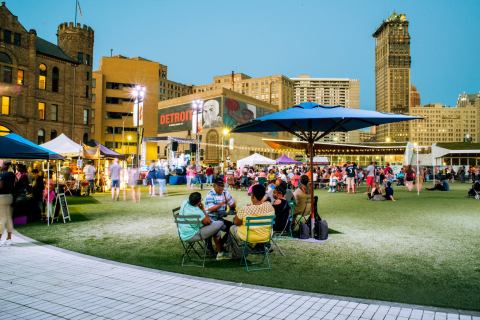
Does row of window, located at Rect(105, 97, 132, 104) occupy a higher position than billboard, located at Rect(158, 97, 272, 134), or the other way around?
row of window, located at Rect(105, 97, 132, 104)

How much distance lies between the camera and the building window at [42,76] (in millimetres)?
41250

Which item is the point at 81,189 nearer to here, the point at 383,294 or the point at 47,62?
the point at 383,294

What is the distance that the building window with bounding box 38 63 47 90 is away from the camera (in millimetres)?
41250

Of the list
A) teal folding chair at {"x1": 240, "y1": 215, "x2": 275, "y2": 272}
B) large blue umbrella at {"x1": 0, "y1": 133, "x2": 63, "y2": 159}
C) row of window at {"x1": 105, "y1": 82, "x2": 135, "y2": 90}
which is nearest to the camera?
teal folding chair at {"x1": 240, "y1": 215, "x2": 275, "y2": 272}

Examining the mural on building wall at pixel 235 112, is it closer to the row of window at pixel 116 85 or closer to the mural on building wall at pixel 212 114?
the mural on building wall at pixel 212 114

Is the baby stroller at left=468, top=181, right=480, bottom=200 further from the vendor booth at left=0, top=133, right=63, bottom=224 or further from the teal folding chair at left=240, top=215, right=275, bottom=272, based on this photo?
the vendor booth at left=0, top=133, right=63, bottom=224

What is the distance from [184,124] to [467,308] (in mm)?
78357

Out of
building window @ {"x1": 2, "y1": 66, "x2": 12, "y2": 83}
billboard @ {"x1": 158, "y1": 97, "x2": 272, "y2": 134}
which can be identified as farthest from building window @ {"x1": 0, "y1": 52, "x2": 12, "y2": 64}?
billboard @ {"x1": 158, "y1": 97, "x2": 272, "y2": 134}

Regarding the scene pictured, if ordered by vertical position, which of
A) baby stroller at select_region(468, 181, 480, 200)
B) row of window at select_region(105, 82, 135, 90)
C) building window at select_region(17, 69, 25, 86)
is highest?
row of window at select_region(105, 82, 135, 90)

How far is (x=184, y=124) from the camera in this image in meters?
80.2

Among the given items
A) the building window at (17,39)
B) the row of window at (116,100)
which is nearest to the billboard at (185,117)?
the row of window at (116,100)

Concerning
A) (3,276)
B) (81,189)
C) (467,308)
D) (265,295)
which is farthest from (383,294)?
(81,189)

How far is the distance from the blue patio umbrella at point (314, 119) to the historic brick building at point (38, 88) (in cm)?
3736

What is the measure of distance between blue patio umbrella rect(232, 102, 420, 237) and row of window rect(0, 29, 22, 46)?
39.4 m
